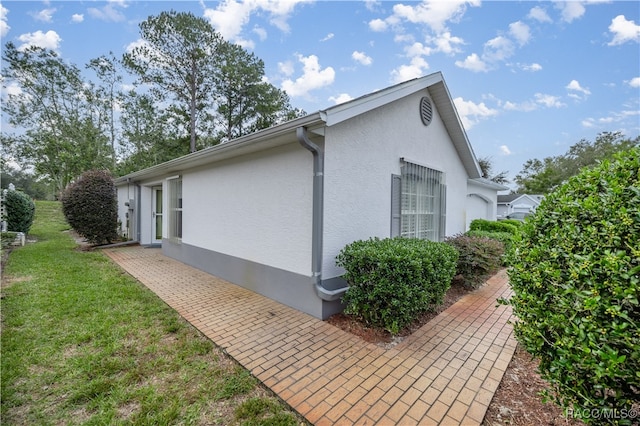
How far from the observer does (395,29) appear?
25.9 feet

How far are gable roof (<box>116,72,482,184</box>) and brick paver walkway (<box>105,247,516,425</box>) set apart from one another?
9.41 ft

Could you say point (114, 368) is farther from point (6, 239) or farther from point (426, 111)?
point (6, 239)

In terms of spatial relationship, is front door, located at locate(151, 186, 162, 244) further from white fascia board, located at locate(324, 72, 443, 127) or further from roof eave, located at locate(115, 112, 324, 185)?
white fascia board, located at locate(324, 72, 443, 127)

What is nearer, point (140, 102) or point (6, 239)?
point (6, 239)

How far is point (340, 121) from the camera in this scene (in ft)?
12.5

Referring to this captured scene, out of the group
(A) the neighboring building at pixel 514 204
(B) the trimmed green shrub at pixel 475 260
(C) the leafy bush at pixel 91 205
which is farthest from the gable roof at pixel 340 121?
(A) the neighboring building at pixel 514 204

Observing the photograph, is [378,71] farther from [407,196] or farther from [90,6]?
[90,6]

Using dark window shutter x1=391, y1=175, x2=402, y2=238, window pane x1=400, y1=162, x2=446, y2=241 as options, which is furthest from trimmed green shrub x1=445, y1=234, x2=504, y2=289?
dark window shutter x1=391, y1=175, x2=402, y2=238

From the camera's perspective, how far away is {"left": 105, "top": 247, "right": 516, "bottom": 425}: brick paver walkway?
239 centimetres

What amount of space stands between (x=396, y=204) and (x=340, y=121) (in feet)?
7.73

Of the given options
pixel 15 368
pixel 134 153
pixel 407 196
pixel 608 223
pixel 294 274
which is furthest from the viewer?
pixel 134 153

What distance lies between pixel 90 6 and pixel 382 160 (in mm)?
10326

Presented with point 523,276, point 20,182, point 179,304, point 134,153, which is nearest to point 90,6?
point 179,304

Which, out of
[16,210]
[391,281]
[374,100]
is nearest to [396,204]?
[374,100]
